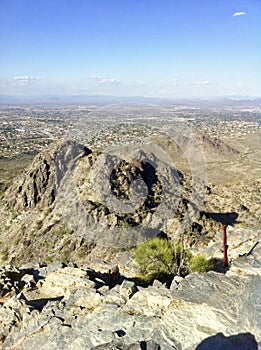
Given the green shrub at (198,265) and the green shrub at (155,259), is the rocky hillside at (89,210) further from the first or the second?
the green shrub at (198,265)

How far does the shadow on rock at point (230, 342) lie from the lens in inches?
374

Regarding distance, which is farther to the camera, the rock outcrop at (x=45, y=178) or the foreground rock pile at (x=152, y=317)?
the rock outcrop at (x=45, y=178)

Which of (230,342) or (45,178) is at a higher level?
(230,342)

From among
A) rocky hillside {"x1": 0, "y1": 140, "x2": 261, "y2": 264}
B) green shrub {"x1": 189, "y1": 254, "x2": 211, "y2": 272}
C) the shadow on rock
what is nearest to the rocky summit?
the shadow on rock

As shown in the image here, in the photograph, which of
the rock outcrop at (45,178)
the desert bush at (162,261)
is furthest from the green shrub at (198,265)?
the rock outcrop at (45,178)

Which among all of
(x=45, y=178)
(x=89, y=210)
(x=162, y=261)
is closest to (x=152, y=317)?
(x=162, y=261)

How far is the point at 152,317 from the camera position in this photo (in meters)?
11.9

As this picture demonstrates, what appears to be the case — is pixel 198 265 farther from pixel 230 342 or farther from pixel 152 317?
pixel 230 342

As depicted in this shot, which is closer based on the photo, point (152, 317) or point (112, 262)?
point (152, 317)

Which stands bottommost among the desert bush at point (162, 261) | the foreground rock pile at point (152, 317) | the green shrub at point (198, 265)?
the desert bush at point (162, 261)

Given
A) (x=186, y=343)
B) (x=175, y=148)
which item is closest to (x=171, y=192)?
(x=186, y=343)

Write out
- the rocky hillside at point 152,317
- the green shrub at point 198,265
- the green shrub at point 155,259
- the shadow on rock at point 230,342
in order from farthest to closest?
the green shrub at point 155,259
the green shrub at point 198,265
the rocky hillside at point 152,317
the shadow on rock at point 230,342

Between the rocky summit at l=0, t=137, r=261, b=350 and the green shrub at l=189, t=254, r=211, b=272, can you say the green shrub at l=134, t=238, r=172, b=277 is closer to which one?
the rocky summit at l=0, t=137, r=261, b=350

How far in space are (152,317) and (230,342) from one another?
2.99 meters
